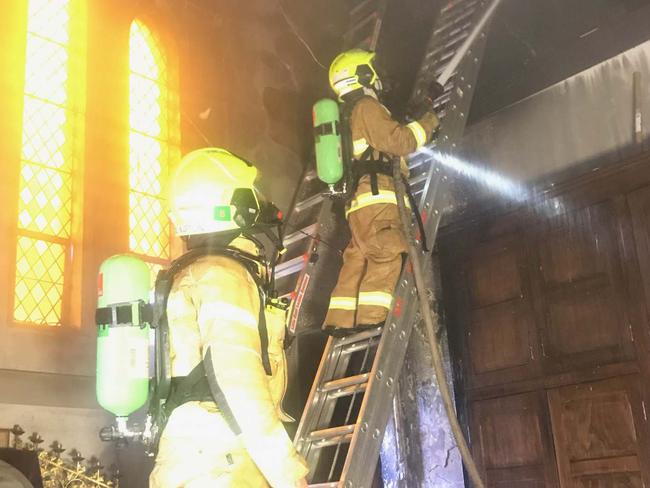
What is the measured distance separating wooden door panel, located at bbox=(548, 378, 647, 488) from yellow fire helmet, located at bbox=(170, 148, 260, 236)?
2.31 meters

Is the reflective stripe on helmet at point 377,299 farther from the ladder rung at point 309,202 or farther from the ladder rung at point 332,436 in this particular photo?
the ladder rung at point 309,202

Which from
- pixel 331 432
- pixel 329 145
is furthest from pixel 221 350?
pixel 329 145

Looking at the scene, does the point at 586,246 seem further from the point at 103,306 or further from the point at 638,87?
the point at 103,306

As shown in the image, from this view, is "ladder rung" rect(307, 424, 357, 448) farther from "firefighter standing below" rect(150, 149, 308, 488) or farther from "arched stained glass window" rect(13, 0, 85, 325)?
"arched stained glass window" rect(13, 0, 85, 325)

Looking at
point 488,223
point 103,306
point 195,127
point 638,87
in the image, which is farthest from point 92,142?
point 638,87

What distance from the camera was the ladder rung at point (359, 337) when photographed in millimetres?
3575

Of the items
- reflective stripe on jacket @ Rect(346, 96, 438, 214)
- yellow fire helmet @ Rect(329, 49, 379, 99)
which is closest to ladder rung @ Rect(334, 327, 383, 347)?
reflective stripe on jacket @ Rect(346, 96, 438, 214)

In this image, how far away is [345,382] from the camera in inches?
136

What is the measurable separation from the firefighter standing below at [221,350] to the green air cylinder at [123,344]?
368 mm

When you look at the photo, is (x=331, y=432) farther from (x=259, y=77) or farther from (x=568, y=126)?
(x=259, y=77)

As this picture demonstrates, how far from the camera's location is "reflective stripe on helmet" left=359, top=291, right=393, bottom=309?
352 cm

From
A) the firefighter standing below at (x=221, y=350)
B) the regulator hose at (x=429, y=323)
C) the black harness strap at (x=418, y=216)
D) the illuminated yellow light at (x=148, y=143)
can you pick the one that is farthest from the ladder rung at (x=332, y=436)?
the illuminated yellow light at (x=148, y=143)

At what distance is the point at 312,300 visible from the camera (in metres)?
4.49

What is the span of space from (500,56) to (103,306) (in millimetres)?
3390
